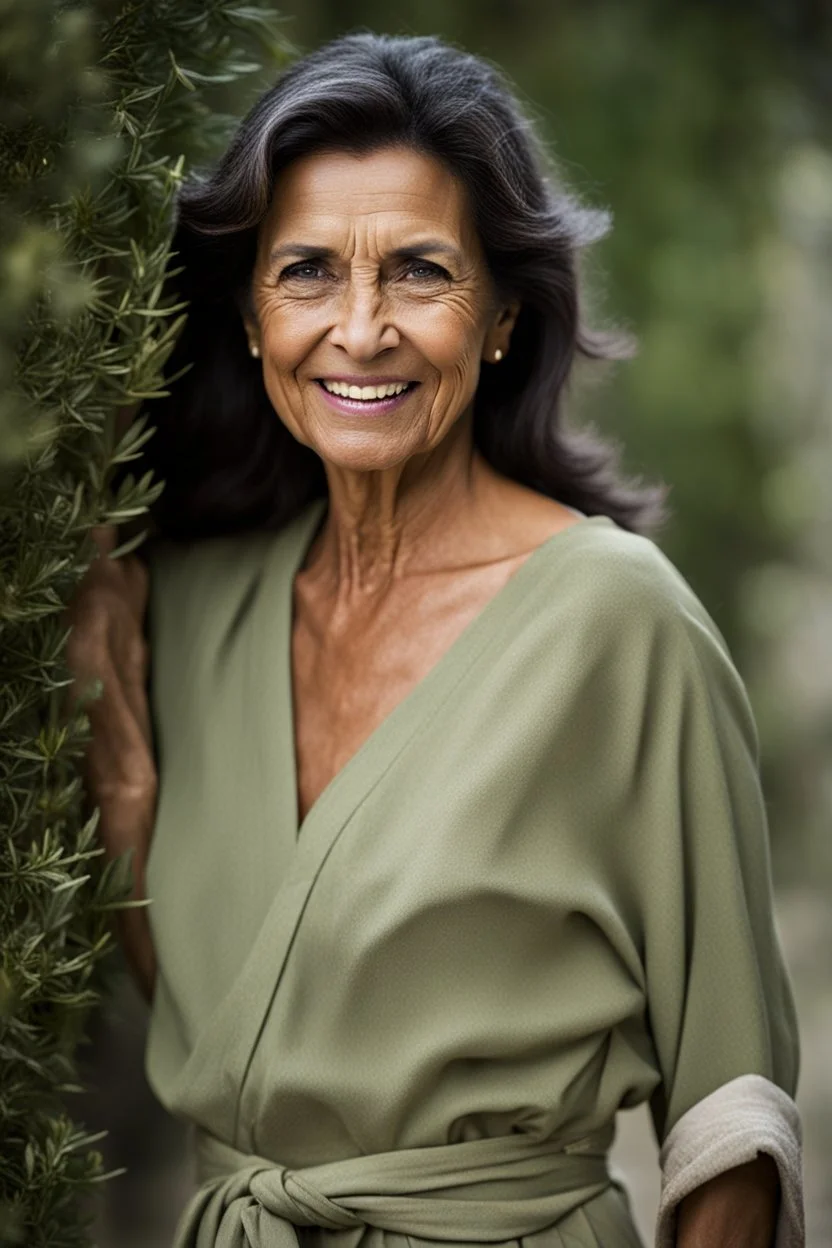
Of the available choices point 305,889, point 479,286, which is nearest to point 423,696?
point 305,889

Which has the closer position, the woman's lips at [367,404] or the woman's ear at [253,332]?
the woman's lips at [367,404]

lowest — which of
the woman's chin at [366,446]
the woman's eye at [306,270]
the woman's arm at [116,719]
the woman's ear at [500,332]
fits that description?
the woman's arm at [116,719]

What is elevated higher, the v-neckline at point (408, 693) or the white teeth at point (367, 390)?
the white teeth at point (367, 390)

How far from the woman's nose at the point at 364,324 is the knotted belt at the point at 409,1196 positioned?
2.86 feet

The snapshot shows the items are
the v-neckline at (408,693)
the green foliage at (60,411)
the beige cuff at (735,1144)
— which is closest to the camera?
the green foliage at (60,411)

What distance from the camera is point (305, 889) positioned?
194cm

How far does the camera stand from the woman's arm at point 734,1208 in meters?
1.92

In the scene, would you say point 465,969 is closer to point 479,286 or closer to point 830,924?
point 479,286

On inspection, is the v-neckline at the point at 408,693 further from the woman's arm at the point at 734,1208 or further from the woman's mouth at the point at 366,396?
the woman's arm at the point at 734,1208

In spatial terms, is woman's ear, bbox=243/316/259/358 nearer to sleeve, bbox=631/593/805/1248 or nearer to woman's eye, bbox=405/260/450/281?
woman's eye, bbox=405/260/450/281

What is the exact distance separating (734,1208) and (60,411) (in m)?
1.12

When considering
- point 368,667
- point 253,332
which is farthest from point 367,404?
point 368,667

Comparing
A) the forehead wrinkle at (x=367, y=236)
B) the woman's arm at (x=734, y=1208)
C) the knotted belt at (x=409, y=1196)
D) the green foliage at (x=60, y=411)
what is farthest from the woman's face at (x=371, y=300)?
the woman's arm at (x=734, y=1208)

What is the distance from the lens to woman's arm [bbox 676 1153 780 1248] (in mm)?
1915
